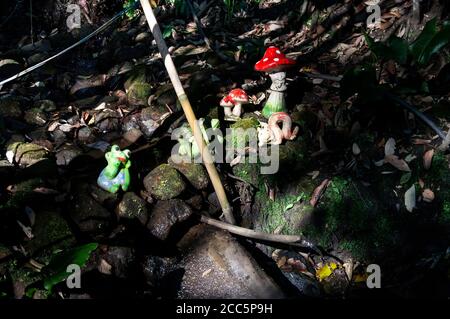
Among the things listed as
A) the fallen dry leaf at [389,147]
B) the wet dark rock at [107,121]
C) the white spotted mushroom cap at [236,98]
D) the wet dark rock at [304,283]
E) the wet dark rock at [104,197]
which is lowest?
the wet dark rock at [304,283]

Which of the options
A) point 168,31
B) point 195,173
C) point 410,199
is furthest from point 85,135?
point 410,199

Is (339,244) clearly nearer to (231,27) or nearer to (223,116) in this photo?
(223,116)

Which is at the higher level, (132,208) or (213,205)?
(132,208)

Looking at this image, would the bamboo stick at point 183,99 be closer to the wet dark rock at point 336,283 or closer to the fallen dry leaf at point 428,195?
the wet dark rock at point 336,283

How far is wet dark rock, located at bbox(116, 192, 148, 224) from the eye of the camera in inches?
139

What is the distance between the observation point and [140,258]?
11.2 ft

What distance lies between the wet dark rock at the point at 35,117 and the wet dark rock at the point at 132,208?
5.86ft

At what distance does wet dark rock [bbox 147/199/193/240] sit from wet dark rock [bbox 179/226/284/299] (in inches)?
9.9

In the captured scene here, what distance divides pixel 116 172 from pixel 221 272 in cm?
132

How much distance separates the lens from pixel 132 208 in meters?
3.57

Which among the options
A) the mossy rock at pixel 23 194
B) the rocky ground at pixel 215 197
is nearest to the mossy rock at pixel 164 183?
the rocky ground at pixel 215 197

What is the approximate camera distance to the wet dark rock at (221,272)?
3248 mm

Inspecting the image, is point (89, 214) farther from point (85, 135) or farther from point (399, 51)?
point (399, 51)

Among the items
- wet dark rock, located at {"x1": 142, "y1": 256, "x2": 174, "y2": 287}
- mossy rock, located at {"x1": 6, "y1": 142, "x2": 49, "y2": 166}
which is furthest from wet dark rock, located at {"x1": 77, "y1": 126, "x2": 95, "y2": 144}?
wet dark rock, located at {"x1": 142, "y1": 256, "x2": 174, "y2": 287}
